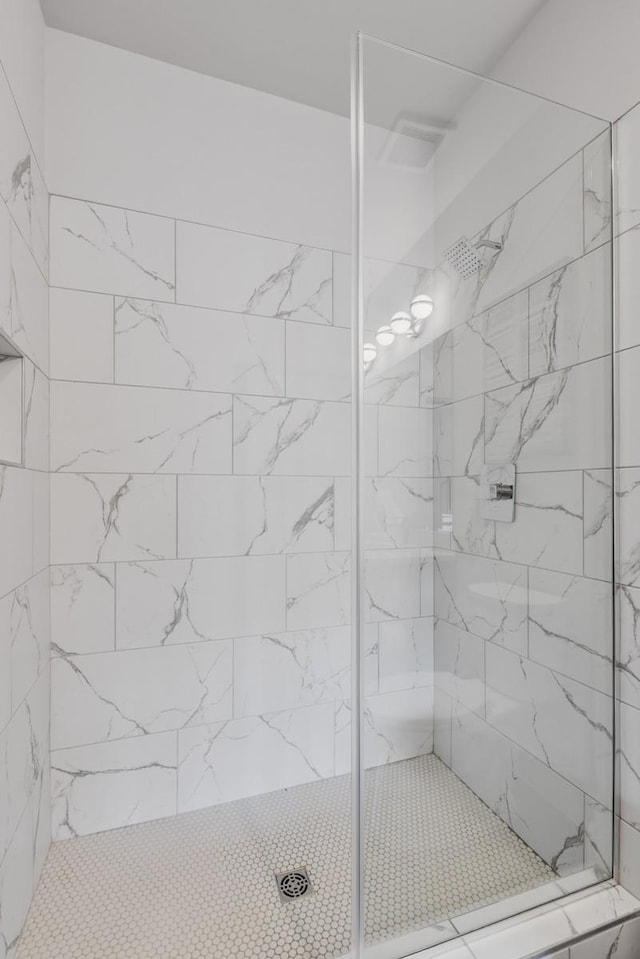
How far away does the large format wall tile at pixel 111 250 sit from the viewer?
1.43m

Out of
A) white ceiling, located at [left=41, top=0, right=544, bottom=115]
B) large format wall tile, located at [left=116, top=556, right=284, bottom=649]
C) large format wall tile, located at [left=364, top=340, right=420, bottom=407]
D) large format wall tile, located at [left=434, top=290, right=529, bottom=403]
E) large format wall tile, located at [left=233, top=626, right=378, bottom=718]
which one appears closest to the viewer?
large format wall tile, located at [left=364, top=340, right=420, bottom=407]

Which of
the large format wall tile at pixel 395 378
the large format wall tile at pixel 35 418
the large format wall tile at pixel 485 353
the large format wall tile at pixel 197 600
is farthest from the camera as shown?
the large format wall tile at pixel 197 600

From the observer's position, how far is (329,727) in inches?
67.3

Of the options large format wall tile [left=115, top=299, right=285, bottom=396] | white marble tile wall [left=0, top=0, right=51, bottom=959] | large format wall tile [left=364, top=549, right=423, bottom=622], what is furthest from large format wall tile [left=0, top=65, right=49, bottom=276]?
large format wall tile [left=364, top=549, right=423, bottom=622]

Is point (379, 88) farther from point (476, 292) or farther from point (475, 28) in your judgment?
point (475, 28)

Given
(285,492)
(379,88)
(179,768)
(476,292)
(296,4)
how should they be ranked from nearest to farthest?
(379,88), (476,292), (296,4), (179,768), (285,492)

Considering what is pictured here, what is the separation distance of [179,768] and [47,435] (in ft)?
3.62

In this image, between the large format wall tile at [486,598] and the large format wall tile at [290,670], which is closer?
the large format wall tile at [486,598]

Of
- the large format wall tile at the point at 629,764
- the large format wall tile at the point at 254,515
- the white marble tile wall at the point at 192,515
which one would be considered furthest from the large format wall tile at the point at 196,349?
the large format wall tile at the point at 629,764

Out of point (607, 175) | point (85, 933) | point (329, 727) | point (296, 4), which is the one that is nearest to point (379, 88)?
point (607, 175)

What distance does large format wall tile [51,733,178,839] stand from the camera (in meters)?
1.42

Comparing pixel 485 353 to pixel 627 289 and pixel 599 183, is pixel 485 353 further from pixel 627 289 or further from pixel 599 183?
pixel 599 183

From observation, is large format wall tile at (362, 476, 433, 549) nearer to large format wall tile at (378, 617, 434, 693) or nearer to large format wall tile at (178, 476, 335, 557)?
large format wall tile at (378, 617, 434, 693)

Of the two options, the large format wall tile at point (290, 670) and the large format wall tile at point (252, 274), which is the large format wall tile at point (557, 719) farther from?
the large format wall tile at point (252, 274)
